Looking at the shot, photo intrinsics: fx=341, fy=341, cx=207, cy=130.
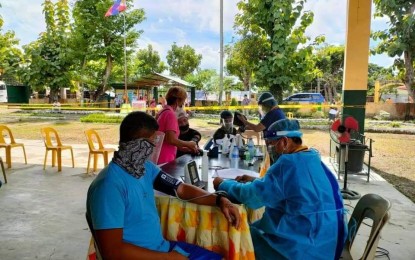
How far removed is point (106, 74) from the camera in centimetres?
2561

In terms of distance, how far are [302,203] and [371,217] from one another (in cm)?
60

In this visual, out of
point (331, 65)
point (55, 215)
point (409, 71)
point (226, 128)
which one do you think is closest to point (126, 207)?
point (226, 128)

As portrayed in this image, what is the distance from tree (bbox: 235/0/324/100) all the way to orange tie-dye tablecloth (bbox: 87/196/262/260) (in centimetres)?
911

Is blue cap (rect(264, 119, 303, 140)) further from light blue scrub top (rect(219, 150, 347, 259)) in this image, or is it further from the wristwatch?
the wristwatch

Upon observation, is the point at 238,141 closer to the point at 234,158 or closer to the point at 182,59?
the point at 234,158

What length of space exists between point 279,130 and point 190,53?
36504 millimetres

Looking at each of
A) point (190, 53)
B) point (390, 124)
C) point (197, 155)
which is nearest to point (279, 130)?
point (197, 155)

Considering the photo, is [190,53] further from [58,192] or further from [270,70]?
[58,192]

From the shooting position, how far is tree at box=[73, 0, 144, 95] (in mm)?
24016

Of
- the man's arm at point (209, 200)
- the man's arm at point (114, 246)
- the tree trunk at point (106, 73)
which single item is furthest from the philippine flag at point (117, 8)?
the man's arm at point (114, 246)

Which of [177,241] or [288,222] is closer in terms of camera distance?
[288,222]

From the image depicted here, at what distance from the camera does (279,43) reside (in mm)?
11008

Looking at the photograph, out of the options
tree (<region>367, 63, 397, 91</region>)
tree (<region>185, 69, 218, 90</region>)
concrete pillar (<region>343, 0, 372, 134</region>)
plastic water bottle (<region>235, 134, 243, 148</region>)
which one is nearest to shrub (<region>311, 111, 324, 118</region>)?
tree (<region>367, 63, 397, 91</region>)

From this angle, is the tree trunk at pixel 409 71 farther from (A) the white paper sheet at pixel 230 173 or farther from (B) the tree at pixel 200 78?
(B) the tree at pixel 200 78
